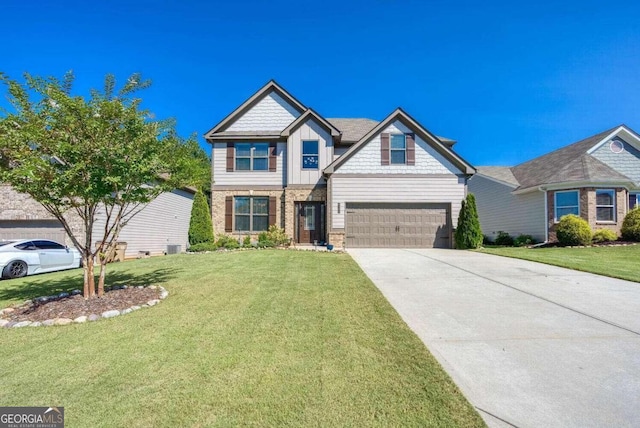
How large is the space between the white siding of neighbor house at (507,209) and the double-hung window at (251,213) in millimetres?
14871

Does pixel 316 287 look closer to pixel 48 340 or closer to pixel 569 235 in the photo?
pixel 48 340

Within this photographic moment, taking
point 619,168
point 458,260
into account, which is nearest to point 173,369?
point 458,260

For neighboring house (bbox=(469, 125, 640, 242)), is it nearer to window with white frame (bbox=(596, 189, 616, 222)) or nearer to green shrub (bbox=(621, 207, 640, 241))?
window with white frame (bbox=(596, 189, 616, 222))

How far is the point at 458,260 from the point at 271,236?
8948mm

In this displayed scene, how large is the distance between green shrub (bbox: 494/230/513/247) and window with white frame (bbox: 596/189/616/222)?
14.5 feet

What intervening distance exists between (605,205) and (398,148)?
10.9 metres

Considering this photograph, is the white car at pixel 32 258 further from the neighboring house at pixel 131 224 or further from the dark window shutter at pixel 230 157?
the dark window shutter at pixel 230 157

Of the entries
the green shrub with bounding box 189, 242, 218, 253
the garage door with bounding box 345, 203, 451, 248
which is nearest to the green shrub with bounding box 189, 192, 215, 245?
the green shrub with bounding box 189, 242, 218, 253

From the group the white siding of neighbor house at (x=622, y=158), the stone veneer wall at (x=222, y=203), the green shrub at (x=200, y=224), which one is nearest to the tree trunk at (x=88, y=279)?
the green shrub at (x=200, y=224)

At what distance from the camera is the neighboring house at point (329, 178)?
1590cm

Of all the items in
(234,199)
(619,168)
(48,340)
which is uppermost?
(619,168)

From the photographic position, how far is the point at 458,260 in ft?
35.9

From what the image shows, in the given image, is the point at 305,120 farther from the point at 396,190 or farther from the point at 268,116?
the point at 396,190

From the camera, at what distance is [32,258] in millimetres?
10758
